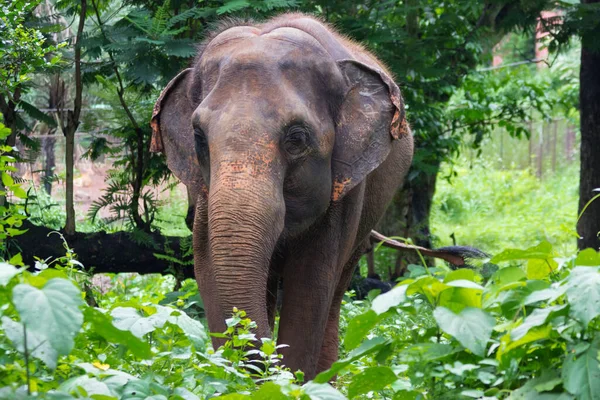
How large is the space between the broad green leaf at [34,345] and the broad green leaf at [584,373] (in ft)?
4.12

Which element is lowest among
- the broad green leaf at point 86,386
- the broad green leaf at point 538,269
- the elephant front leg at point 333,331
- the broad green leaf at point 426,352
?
the elephant front leg at point 333,331

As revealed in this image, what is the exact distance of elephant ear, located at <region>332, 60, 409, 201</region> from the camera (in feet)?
19.6

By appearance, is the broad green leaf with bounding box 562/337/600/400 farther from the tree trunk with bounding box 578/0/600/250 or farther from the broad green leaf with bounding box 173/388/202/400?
the tree trunk with bounding box 578/0/600/250

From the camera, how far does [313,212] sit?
5.77m

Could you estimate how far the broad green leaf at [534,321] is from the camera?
2.62 m

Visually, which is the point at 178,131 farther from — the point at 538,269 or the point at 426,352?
the point at 426,352

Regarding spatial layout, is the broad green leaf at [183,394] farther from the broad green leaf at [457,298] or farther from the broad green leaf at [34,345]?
the broad green leaf at [457,298]

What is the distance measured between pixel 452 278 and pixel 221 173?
2.59m

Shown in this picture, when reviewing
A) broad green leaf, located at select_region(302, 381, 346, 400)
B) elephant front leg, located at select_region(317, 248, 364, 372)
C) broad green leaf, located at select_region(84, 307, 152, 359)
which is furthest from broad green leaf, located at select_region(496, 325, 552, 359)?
elephant front leg, located at select_region(317, 248, 364, 372)

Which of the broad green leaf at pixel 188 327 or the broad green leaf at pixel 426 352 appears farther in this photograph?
the broad green leaf at pixel 188 327

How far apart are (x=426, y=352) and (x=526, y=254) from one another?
1.48 feet

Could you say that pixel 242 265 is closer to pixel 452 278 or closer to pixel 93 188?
pixel 452 278

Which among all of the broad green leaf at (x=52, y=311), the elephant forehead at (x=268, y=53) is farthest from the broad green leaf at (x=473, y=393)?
the elephant forehead at (x=268, y=53)

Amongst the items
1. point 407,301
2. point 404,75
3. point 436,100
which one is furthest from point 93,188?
point 407,301
